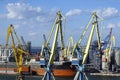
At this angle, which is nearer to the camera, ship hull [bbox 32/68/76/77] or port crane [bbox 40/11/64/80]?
port crane [bbox 40/11/64/80]

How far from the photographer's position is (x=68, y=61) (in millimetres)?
183625

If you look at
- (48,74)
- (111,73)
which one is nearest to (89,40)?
(48,74)

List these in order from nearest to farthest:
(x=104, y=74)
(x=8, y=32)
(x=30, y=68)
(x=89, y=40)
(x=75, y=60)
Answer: (x=75, y=60)
(x=89, y=40)
(x=8, y=32)
(x=30, y=68)
(x=104, y=74)

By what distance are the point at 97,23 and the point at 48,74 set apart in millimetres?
20845

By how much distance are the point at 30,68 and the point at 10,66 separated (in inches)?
479

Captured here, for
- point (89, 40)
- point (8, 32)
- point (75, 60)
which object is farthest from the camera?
point (8, 32)

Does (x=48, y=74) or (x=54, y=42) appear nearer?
(x=48, y=74)

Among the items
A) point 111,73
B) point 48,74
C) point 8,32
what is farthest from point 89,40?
point 111,73

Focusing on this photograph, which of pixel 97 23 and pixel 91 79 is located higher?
pixel 97 23

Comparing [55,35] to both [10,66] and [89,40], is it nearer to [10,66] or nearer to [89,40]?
[89,40]

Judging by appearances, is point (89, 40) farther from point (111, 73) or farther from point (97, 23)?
point (111, 73)

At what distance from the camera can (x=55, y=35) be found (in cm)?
12838

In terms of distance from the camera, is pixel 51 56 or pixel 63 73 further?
pixel 63 73

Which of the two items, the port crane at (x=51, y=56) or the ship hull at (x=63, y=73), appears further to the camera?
the ship hull at (x=63, y=73)
